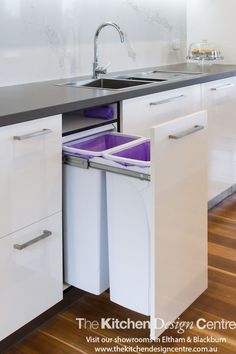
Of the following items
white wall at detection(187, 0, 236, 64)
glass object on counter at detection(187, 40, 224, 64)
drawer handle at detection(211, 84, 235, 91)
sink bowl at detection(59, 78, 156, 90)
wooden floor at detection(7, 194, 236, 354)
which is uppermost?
white wall at detection(187, 0, 236, 64)

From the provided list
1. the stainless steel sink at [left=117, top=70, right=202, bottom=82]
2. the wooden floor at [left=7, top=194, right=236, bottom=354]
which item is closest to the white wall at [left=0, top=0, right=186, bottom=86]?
the stainless steel sink at [left=117, top=70, right=202, bottom=82]

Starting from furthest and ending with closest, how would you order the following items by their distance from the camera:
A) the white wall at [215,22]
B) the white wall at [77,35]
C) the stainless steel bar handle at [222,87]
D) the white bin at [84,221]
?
the white wall at [215,22]
the stainless steel bar handle at [222,87]
the white wall at [77,35]
the white bin at [84,221]

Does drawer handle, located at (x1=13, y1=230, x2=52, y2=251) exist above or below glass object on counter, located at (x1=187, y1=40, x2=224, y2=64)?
below

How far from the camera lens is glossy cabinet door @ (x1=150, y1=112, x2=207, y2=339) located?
158cm

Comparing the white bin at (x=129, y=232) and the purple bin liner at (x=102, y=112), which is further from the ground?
the purple bin liner at (x=102, y=112)

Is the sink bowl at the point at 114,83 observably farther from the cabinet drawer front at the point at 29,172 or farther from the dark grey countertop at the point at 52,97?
the cabinet drawer front at the point at 29,172

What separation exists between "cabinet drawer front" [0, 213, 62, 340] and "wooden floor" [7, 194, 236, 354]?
111mm

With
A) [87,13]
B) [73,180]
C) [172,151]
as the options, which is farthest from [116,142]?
[87,13]

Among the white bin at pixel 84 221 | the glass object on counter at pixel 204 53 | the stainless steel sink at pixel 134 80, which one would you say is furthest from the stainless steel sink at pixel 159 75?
the white bin at pixel 84 221

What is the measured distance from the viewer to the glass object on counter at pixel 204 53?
3363mm

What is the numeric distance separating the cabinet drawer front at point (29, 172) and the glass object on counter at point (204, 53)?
1960 millimetres

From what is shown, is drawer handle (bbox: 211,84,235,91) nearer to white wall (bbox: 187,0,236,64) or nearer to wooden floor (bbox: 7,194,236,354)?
white wall (bbox: 187,0,236,64)

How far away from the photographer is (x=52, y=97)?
1.90m

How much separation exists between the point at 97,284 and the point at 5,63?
44.8 inches
